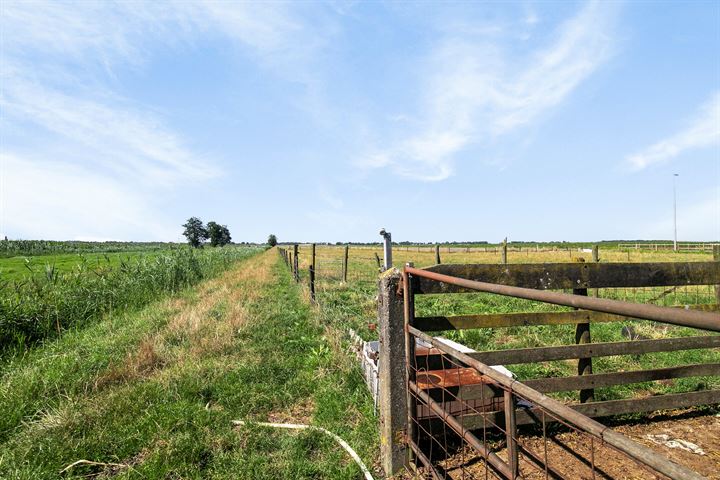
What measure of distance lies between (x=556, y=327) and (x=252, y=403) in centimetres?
595

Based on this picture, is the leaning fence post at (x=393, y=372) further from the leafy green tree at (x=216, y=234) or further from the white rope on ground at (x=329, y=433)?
the leafy green tree at (x=216, y=234)

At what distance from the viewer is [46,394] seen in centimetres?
451

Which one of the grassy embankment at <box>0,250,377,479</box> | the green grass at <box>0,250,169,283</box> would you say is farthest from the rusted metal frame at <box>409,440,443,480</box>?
the green grass at <box>0,250,169,283</box>

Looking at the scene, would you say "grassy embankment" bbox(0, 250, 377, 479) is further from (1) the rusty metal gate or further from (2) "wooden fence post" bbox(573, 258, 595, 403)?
(2) "wooden fence post" bbox(573, 258, 595, 403)

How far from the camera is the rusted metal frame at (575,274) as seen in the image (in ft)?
10.0

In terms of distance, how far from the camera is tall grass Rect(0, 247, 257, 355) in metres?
7.29

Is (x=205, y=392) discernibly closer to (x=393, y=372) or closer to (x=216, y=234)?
(x=393, y=372)

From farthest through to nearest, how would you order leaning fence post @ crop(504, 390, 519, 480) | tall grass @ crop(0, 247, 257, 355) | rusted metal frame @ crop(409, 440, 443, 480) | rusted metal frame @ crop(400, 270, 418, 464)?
tall grass @ crop(0, 247, 257, 355) → rusted metal frame @ crop(400, 270, 418, 464) → rusted metal frame @ crop(409, 440, 443, 480) → leaning fence post @ crop(504, 390, 519, 480)

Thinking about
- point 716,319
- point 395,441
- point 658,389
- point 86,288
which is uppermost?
point 716,319

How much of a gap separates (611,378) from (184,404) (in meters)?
4.18

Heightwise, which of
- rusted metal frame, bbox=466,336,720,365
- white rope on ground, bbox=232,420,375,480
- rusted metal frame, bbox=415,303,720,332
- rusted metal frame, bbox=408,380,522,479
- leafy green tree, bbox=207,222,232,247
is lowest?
white rope on ground, bbox=232,420,375,480

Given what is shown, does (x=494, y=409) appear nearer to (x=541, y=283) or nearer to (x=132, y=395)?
(x=541, y=283)

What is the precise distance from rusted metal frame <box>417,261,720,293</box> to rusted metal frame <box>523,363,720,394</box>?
79 centimetres

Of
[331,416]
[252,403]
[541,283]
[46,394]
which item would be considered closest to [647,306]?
[541,283]
